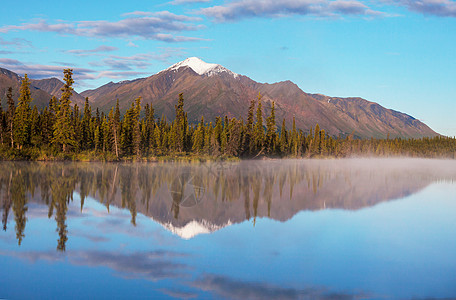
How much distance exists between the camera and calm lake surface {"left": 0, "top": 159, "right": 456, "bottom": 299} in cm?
1041

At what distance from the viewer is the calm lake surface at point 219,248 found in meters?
10.4

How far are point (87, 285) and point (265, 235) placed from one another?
8158mm

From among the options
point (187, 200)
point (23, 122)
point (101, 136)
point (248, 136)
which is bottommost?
point (187, 200)

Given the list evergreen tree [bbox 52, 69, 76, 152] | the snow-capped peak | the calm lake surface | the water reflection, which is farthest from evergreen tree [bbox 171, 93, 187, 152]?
the snow-capped peak

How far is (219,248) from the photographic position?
14289 mm

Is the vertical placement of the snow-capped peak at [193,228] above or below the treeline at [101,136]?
below

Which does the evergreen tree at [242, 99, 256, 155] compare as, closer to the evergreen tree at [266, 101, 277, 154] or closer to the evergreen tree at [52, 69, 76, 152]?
the evergreen tree at [266, 101, 277, 154]

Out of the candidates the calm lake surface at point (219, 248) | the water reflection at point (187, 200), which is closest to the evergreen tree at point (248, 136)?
the water reflection at point (187, 200)

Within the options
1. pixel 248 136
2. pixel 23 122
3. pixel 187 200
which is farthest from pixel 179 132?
pixel 187 200

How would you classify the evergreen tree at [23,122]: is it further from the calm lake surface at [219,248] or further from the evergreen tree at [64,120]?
the calm lake surface at [219,248]

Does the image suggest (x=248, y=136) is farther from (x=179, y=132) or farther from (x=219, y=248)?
(x=219, y=248)

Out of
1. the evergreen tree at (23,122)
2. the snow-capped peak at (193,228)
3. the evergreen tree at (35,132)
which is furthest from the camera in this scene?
the evergreen tree at (35,132)

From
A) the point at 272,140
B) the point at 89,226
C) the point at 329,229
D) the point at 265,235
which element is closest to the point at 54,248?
the point at 89,226

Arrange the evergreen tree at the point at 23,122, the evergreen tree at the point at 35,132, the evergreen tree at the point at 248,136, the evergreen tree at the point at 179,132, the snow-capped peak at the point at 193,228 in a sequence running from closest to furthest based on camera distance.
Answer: the snow-capped peak at the point at 193,228
the evergreen tree at the point at 23,122
the evergreen tree at the point at 35,132
the evergreen tree at the point at 179,132
the evergreen tree at the point at 248,136
